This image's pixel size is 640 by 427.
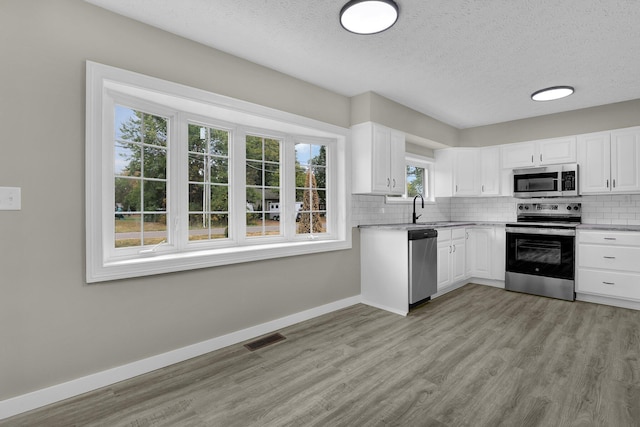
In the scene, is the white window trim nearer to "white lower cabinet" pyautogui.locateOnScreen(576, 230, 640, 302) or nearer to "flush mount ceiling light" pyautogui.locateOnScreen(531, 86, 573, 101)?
"flush mount ceiling light" pyautogui.locateOnScreen(531, 86, 573, 101)

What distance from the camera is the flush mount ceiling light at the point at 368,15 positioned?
2.02m

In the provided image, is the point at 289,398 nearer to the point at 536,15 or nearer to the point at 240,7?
the point at 240,7

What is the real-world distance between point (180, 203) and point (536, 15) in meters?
3.06

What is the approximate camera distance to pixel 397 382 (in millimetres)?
2127

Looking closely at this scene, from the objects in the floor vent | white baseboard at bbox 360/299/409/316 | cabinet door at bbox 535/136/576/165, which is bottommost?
the floor vent

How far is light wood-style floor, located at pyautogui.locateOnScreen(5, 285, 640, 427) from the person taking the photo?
177 cm

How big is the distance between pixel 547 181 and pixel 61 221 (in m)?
5.51

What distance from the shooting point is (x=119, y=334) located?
6.99ft

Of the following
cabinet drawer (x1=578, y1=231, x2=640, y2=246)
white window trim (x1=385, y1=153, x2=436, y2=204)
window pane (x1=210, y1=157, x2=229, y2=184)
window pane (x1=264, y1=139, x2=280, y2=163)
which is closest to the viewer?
window pane (x1=210, y1=157, x2=229, y2=184)

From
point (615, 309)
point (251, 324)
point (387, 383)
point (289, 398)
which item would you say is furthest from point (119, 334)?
point (615, 309)

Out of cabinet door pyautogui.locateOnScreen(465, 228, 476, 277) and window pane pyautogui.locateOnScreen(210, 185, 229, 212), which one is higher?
window pane pyautogui.locateOnScreen(210, 185, 229, 212)

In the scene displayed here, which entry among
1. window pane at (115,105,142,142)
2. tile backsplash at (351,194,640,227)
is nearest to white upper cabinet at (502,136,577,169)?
tile backsplash at (351,194,640,227)

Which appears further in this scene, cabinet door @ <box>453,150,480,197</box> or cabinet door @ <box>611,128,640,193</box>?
cabinet door @ <box>453,150,480,197</box>

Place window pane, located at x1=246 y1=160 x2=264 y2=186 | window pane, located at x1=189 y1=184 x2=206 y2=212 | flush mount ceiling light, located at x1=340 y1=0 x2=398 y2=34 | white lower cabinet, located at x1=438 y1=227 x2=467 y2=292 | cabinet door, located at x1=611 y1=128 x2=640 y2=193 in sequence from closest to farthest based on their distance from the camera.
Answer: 1. flush mount ceiling light, located at x1=340 y1=0 x2=398 y2=34
2. window pane, located at x1=189 y1=184 x2=206 y2=212
3. window pane, located at x1=246 y1=160 x2=264 y2=186
4. cabinet door, located at x1=611 y1=128 x2=640 y2=193
5. white lower cabinet, located at x1=438 y1=227 x2=467 y2=292
